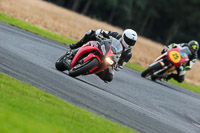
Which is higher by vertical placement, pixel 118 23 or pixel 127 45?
pixel 127 45

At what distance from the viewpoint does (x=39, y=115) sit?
6516 millimetres

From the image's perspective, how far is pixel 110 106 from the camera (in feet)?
31.3

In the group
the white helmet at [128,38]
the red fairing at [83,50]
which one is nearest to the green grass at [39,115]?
the red fairing at [83,50]

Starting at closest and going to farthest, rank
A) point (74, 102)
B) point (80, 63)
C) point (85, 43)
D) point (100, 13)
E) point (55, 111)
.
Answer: point (55, 111), point (74, 102), point (80, 63), point (85, 43), point (100, 13)

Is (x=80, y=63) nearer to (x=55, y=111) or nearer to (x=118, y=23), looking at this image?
(x=55, y=111)

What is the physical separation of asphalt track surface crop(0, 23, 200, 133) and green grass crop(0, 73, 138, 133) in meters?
0.68

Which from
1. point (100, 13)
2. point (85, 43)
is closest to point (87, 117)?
point (85, 43)

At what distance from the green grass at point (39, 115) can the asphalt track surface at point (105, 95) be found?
2.23 ft

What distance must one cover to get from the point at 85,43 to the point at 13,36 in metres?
4.83

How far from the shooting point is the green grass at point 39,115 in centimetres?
546

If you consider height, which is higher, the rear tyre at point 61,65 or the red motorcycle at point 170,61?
the rear tyre at point 61,65

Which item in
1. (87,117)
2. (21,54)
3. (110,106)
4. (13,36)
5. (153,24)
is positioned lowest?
(153,24)

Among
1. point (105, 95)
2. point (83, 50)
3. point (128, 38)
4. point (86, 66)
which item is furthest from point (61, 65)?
point (128, 38)

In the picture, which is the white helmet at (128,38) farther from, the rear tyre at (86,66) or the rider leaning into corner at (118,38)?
the rear tyre at (86,66)
